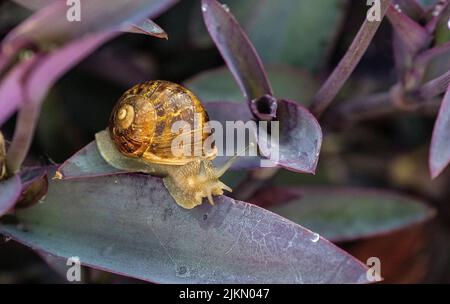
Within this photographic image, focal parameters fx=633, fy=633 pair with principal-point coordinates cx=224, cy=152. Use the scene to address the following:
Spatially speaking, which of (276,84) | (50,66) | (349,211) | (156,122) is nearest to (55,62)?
(50,66)

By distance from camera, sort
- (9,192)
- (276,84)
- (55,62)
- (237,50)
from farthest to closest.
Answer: (276,84) → (237,50) → (9,192) → (55,62)

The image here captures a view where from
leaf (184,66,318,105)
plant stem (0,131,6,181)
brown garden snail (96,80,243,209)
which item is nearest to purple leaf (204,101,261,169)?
brown garden snail (96,80,243,209)

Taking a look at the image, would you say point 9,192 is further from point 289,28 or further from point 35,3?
point 289,28

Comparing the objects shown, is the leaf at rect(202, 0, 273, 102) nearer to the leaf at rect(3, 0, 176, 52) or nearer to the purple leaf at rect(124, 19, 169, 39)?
the purple leaf at rect(124, 19, 169, 39)

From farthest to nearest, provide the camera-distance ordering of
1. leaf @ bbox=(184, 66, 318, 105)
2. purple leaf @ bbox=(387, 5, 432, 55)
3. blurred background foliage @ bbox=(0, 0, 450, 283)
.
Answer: blurred background foliage @ bbox=(0, 0, 450, 283) < leaf @ bbox=(184, 66, 318, 105) < purple leaf @ bbox=(387, 5, 432, 55)

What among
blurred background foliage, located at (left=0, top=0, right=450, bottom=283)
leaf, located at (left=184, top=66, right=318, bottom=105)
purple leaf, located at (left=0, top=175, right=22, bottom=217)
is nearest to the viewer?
purple leaf, located at (left=0, top=175, right=22, bottom=217)

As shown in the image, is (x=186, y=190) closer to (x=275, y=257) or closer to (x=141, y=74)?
(x=275, y=257)
